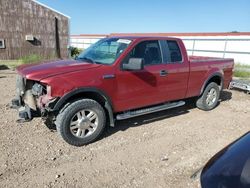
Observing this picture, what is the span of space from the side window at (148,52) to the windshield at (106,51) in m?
0.21

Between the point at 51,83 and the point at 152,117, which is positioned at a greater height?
the point at 51,83

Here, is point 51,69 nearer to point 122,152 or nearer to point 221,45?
point 122,152

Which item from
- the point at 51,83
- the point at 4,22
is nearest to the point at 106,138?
the point at 51,83

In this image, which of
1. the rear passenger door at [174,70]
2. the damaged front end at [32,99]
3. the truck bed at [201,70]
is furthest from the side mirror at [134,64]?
the truck bed at [201,70]

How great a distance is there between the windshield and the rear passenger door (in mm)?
981

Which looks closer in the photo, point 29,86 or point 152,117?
point 29,86

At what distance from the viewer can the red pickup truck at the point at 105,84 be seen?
12.8ft

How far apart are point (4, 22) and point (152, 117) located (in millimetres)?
15543

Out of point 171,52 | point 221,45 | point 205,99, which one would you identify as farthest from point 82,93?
point 221,45

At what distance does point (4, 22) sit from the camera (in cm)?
1688

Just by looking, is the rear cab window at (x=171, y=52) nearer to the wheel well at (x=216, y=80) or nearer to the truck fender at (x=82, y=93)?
the wheel well at (x=216, y=80)

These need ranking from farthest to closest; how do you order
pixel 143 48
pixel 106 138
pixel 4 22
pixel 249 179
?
1. pixel 4 22
2. pixel 143 48
3. pixel 106 138
4. pixel 249 179

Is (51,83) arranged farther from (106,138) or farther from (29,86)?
(106,138)

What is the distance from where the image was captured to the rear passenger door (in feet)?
16.8
